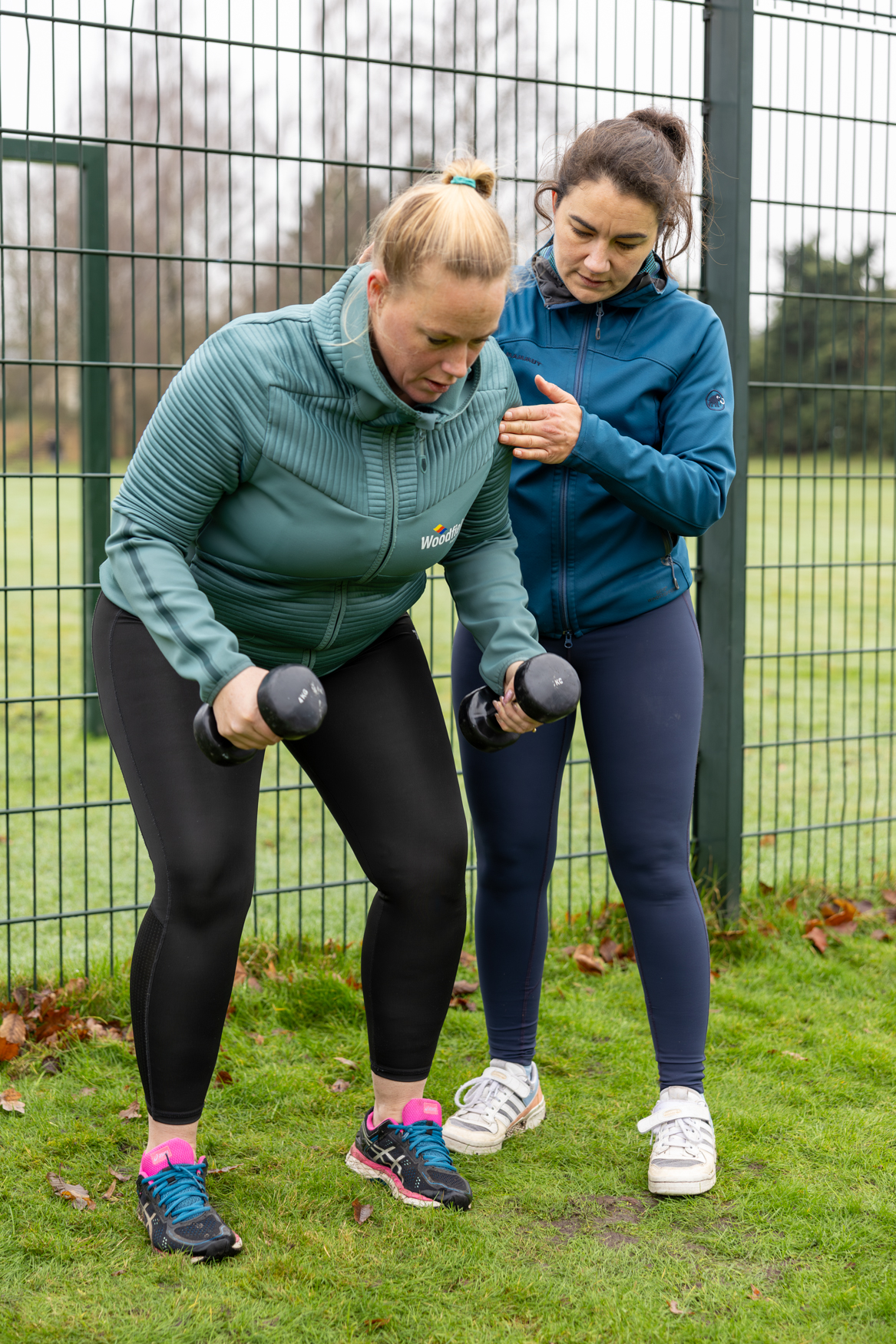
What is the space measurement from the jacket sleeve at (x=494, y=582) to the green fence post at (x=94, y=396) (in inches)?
112

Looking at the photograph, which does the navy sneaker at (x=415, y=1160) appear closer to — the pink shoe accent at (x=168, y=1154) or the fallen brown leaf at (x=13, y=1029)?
the pink shoe accent at (x=168, y=1154)

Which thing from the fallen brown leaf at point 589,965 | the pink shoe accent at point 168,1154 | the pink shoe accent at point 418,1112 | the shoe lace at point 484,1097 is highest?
the pink shoe accent at point 168,1154

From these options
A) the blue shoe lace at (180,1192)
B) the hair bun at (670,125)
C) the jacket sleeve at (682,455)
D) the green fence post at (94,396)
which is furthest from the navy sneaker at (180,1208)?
the green fence post at (94,396)

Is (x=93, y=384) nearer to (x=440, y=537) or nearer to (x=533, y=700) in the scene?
(x=440, y=537)

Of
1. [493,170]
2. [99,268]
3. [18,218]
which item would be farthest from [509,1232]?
[18,218]

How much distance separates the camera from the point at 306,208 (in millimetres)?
3818

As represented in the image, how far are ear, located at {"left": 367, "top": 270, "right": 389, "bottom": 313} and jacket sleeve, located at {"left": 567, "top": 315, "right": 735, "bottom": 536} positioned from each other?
0.48 metres

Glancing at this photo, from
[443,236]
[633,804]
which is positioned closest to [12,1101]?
[633,804]

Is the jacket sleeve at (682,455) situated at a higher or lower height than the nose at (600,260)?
lower

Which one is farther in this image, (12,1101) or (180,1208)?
(12,1101)

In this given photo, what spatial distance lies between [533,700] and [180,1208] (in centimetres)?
111

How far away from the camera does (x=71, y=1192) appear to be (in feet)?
8.02

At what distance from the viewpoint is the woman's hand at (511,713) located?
223 cm

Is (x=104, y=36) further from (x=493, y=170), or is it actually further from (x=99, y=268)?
(x=99, y=268)
